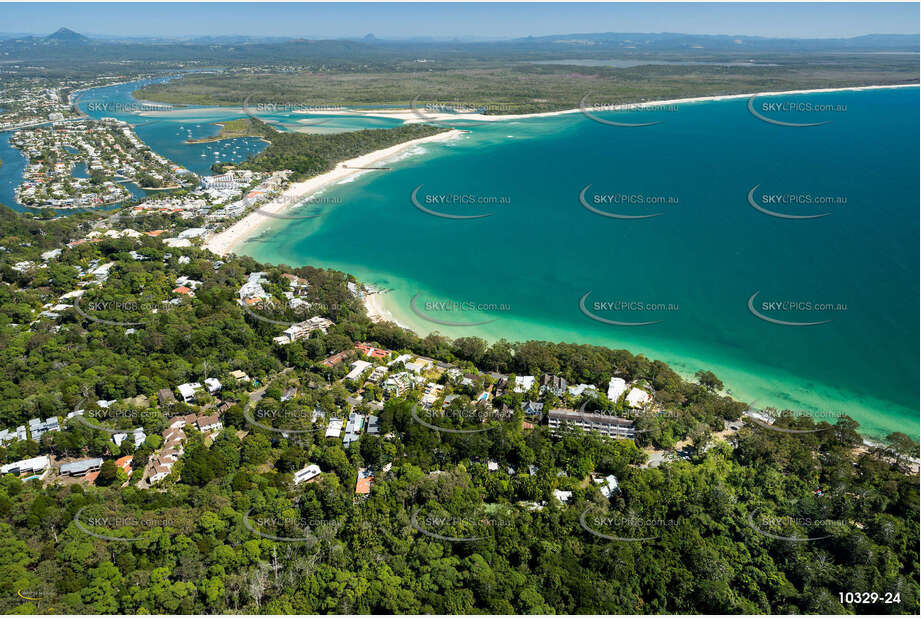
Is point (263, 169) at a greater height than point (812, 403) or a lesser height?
greater

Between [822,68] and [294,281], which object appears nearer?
[294,281]

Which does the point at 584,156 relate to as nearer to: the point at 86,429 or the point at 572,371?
the point at 572,371

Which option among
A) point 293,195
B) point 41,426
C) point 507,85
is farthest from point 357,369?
point 507,85

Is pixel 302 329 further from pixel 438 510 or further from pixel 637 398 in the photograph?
pixel 637 398

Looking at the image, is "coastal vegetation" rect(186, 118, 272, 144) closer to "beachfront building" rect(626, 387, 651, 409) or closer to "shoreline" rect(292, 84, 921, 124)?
"shoreline" rect(292, 84, 921, 124)

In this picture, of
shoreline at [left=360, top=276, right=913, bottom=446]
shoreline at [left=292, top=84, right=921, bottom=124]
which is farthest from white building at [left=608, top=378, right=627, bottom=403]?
shoreline at [left=292, top=84, right=921, bottom=124]

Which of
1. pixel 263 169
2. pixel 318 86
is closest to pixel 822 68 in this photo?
pixel 318 86

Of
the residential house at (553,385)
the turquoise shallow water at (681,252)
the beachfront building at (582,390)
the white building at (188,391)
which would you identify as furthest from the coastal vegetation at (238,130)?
the beachfront building at (582,390)

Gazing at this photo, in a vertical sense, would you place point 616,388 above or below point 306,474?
above
